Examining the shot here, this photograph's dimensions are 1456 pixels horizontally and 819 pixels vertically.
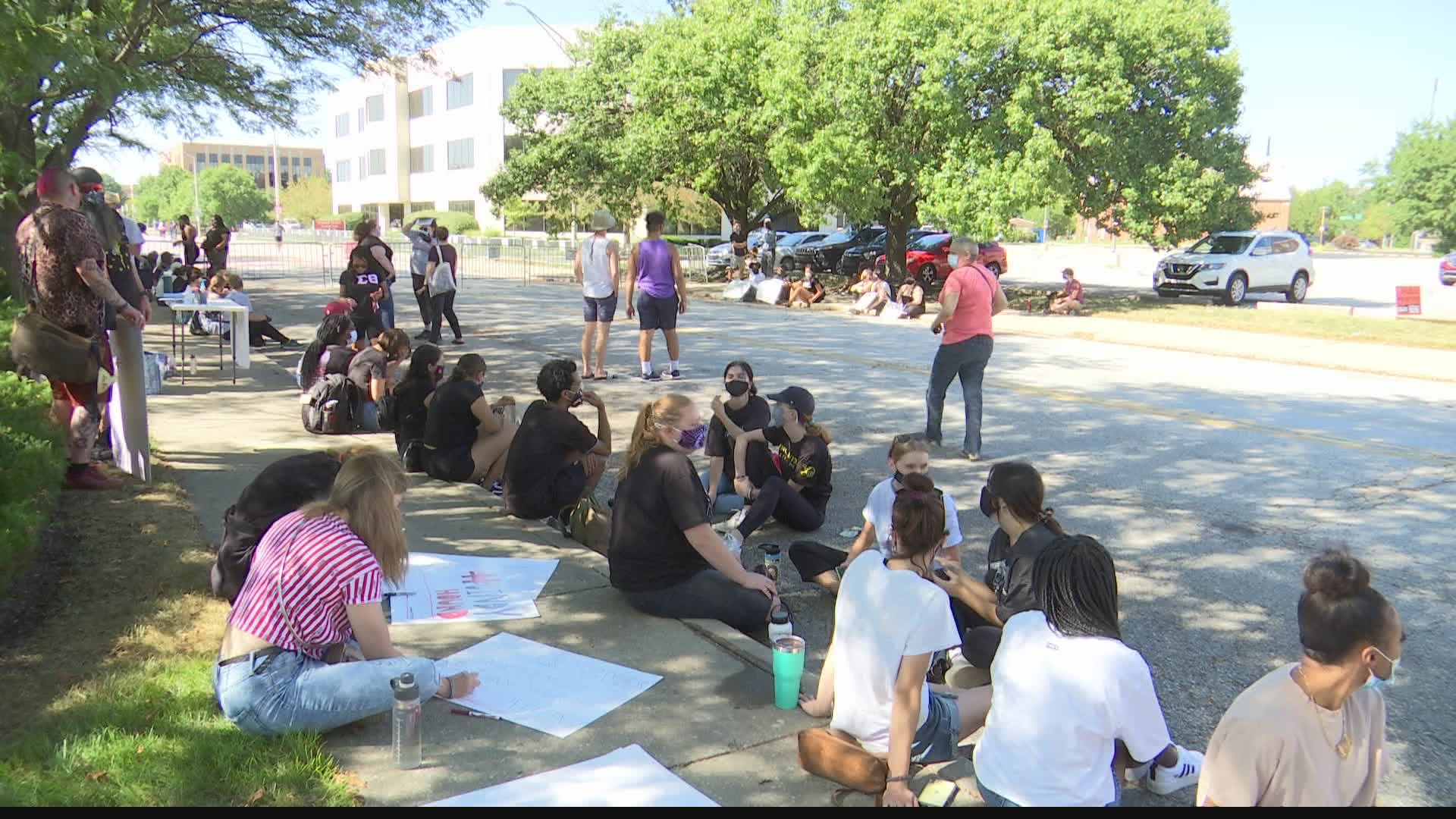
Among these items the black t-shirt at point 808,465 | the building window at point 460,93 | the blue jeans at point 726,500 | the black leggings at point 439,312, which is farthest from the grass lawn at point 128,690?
the building window at point 460,93

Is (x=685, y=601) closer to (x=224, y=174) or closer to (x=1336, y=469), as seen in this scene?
(x=1336, y=469)

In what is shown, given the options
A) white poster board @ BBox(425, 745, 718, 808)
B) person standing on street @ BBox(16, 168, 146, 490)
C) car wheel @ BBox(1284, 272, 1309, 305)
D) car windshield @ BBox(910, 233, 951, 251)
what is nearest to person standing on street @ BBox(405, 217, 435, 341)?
person standing on street @ BBox(16, 168, 146, 490)

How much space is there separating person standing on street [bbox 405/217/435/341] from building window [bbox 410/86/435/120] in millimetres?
68447

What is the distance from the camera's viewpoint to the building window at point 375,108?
8700cm

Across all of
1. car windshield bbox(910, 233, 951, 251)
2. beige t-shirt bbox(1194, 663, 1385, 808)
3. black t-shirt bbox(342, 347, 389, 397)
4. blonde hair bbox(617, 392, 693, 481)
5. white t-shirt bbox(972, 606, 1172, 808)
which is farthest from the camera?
car windshield bbox(910, 233, 951, 251)

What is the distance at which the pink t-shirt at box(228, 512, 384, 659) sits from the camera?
12.5ft

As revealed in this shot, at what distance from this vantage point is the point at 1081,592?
3.08 metres

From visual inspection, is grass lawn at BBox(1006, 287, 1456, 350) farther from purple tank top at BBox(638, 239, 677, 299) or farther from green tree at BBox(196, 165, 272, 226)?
green tree at BBox(196, 165, 272, 226)

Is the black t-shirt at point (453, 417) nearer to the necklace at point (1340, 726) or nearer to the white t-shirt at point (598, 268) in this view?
the white t-shirt at point (598, 268)

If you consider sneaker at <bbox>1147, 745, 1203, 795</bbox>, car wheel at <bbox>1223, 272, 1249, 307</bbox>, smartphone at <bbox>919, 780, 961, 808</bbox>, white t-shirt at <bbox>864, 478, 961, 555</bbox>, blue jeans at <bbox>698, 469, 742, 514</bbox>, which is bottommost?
sneaker at <bbox>1147, 745, 1203, 795</bbox>

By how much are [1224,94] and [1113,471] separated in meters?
21.2

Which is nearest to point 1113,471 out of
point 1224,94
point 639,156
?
point 1224,94

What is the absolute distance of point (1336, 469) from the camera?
870 centimetres

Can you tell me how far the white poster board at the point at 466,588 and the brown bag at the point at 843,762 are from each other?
1.92 metres
